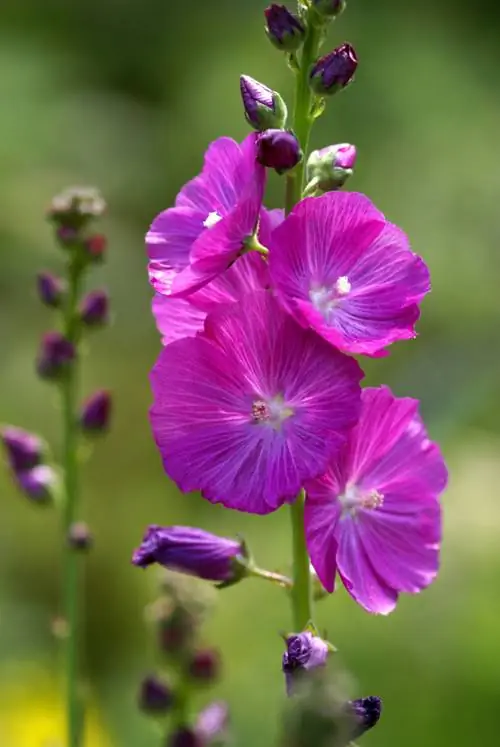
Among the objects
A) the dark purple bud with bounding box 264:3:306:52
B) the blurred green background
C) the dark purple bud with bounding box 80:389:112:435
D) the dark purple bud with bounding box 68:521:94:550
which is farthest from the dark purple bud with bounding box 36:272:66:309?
the blurred green background

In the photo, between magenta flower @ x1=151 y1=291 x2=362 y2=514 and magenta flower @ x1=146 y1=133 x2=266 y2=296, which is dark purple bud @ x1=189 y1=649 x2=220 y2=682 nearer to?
magenta flower @ x1=151 y1=291 x2=362 y2=514

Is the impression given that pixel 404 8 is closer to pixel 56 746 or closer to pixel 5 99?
pixel 5 99

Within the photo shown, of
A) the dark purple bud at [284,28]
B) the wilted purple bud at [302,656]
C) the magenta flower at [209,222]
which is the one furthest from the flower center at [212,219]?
the wilted purple bud at [302,656]

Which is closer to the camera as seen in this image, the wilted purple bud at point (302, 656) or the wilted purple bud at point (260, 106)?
the wilted purple bud at point (302, 656)

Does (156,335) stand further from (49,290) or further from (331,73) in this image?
(331,73)

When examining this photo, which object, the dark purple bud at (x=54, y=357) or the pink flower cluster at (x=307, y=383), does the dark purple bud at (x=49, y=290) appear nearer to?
the dark purple bud at (x=54, y=357)

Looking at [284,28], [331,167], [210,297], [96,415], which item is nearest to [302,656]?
[210,297]
